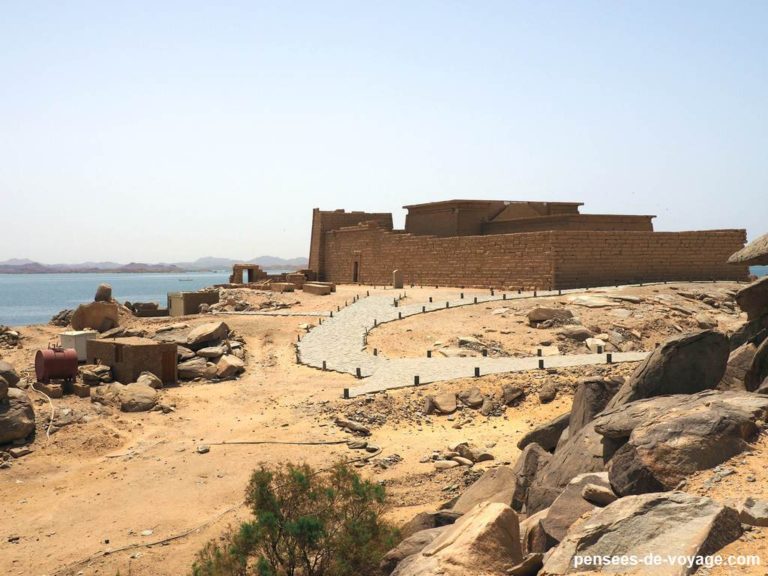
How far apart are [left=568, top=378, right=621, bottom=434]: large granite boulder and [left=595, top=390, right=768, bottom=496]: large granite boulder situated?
2.14m

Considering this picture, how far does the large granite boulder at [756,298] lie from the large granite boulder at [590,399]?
2681 millimetres

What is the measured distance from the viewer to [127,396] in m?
15.9

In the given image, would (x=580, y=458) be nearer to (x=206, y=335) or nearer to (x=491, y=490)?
(x=491, y=490)

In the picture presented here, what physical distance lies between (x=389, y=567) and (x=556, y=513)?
203 centimetres

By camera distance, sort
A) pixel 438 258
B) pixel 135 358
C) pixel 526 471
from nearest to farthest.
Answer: pixel 526 471, pixel 135 358, pixel 438 258

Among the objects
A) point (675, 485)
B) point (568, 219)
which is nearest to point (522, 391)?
point (675, 485)

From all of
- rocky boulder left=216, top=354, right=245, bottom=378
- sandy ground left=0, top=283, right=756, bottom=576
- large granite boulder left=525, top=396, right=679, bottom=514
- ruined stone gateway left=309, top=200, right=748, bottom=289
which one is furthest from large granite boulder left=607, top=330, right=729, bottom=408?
ruined stone gateway left=309, top=200, right=748, bottom=289

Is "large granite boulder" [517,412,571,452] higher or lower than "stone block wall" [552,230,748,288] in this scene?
lower

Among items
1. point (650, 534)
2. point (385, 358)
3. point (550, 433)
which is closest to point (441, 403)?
point (550, 433)

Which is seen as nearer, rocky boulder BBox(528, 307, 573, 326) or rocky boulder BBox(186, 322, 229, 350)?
rocky boulder BBox(186, 322, 229, 350)

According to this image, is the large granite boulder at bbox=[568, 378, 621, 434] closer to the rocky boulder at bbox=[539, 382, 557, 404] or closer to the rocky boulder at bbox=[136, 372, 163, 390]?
the rocky boulder at bbox=[539, 382, 557, 404]

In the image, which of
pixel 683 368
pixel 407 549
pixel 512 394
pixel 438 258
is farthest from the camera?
pixel 438 258

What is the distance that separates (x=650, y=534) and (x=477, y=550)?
136 cm

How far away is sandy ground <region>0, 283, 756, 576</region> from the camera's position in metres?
9.32
